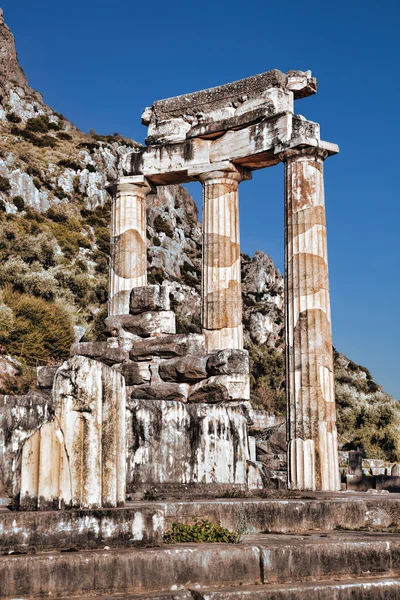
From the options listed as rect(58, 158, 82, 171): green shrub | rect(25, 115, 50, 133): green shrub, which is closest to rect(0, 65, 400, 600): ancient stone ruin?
rect(58, 158, 82, 171): green shrub

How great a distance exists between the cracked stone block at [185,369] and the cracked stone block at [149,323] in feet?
3.04

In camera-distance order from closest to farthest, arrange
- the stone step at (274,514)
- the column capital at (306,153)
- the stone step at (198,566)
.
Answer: the stone step at (198,566), the stone step at (274,514), the column capital at (306,153)

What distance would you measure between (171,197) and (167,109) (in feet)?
140

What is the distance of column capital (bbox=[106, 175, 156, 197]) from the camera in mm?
20578

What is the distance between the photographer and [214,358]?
14648 millimetres

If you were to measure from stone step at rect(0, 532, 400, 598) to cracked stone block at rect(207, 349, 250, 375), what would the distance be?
21.4ft

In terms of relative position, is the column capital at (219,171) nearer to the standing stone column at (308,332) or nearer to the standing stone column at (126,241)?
the standing stone column at (126,241)

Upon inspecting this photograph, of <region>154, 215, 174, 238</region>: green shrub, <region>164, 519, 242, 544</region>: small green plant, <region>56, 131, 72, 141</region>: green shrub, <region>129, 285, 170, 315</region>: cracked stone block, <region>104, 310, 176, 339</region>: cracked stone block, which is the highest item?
<region>56, 131, 72, 141</region>: green shrub

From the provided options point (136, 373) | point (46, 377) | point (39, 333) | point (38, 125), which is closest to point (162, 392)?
point (136, 373)

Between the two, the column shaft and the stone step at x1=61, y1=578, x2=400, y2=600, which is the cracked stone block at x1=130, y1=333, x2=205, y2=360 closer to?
the column shaft

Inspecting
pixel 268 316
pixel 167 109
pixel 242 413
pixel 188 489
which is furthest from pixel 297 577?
pixel 268 316

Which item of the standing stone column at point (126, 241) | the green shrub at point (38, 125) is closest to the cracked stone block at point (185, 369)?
the standing stone column at point (126, 241)

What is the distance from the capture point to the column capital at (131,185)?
810 inches

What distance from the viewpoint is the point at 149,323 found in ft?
51.8
